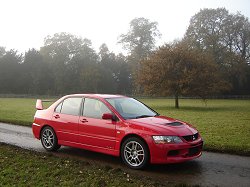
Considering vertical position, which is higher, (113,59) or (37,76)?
(113,59)

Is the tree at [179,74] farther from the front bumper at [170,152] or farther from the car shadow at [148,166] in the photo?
the front bumper at [170,152]

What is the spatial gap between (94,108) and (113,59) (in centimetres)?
7607

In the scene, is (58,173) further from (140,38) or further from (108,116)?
(140,38)

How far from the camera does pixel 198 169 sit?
7.92 meters

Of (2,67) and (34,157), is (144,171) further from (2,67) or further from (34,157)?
(2,67)

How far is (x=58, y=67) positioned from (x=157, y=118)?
66540 millimetres

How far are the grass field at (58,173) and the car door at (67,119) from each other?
30.6 inches

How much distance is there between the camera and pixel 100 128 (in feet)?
27.8

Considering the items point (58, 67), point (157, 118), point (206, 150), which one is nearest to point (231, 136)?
point (206, 150)

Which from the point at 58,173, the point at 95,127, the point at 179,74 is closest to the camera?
the point at 58,173

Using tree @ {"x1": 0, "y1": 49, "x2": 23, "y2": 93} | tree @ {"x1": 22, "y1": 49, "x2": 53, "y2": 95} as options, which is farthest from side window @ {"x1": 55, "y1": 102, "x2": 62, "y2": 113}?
tree @ {"x1": 0, "y1": 49, "x2": 23, "y2": 93}

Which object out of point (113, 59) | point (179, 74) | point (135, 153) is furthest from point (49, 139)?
point (113, 59)

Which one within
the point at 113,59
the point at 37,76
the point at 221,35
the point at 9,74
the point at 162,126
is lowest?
the point at 162,126

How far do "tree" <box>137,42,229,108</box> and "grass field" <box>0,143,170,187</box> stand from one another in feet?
84.6
